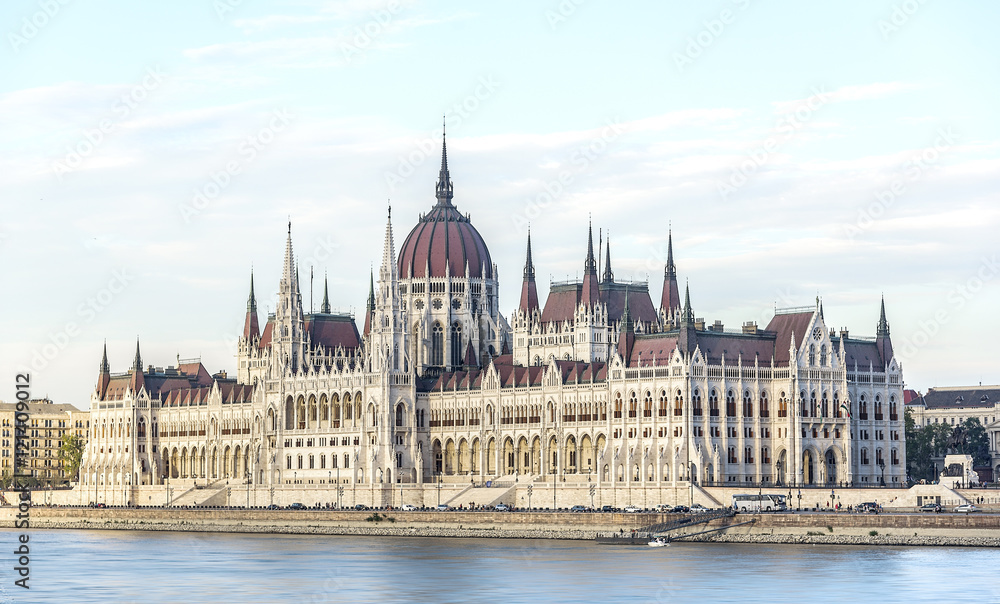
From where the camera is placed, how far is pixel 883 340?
18050 cm

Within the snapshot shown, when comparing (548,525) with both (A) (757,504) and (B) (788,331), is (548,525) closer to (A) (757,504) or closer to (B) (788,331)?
(A) (757,504)

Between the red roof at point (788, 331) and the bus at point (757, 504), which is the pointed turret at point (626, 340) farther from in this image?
the bus at point (757, 504)

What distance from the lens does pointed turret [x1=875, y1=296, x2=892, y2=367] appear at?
179625 millimetres

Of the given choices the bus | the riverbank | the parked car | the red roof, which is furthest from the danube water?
the red roof

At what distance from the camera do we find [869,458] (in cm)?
17675

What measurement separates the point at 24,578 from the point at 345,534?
5298 cm

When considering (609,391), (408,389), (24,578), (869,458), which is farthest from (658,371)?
(24,578)

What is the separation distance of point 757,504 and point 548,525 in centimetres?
1572

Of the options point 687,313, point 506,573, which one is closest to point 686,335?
point 687,313

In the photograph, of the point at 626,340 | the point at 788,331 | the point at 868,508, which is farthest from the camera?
the point at 626,340

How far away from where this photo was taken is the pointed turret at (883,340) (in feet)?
589

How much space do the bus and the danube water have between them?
9.29 meters

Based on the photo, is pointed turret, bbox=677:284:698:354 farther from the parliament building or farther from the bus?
the bus

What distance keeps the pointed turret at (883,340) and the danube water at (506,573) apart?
1769 inches
